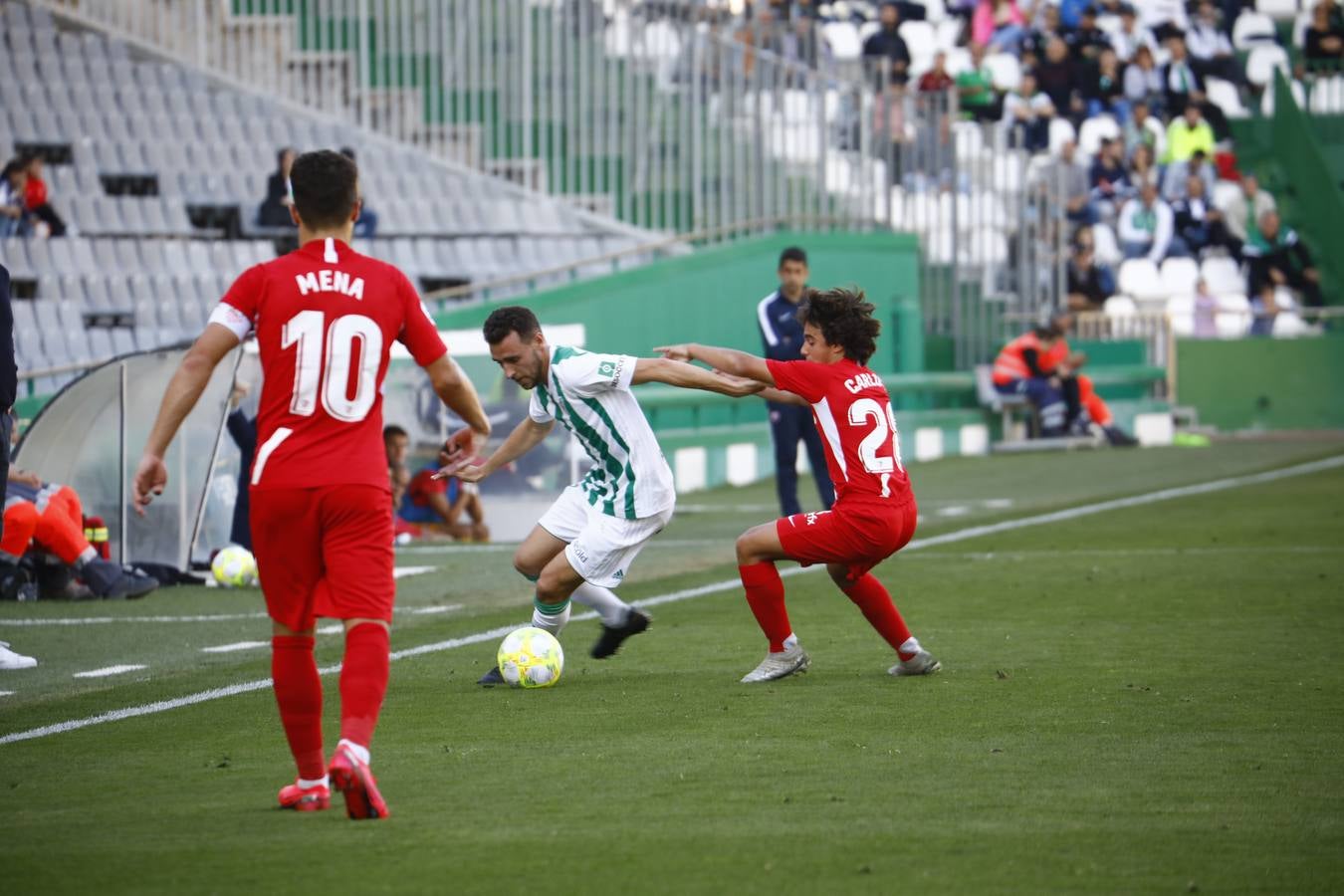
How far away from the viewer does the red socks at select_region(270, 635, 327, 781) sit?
5.89 m

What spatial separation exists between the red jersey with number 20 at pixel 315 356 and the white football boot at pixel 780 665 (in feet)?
9.32

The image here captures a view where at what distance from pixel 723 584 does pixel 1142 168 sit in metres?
19.8

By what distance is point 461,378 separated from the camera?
20.1 feet

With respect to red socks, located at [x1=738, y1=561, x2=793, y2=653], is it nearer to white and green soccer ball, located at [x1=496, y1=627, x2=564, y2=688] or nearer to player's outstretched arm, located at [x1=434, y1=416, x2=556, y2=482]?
white and green soccer ball, located at [x1=496, y1=627, x2=564, y2=688]

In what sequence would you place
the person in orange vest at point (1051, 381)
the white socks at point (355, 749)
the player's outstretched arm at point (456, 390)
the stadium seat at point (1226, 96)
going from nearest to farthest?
the white socks at point (355, 749) < the player's outstretched arm at point (456, 390) < the person in orange vest at point (1051, 381) < the stadium seat at point (1226, 96)

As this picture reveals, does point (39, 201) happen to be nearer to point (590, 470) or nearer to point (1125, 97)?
point (590, 470)

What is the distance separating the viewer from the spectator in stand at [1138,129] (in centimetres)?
3203

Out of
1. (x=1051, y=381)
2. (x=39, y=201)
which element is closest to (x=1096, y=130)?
(x=1051, y=381)

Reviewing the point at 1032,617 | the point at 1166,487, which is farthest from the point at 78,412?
the point at 1166,487

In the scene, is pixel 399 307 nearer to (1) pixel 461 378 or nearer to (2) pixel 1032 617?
(1) pixel 461 378

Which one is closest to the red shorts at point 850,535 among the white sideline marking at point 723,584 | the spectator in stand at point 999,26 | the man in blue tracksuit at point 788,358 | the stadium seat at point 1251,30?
the white sideline marking at point 723,584

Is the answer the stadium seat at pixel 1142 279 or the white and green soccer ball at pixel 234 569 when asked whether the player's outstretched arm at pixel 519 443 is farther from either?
the stadium seat at pixel 1142 279

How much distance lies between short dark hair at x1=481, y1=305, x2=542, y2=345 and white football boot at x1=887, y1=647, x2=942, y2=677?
1.97 m

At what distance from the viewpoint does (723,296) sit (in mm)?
22766
